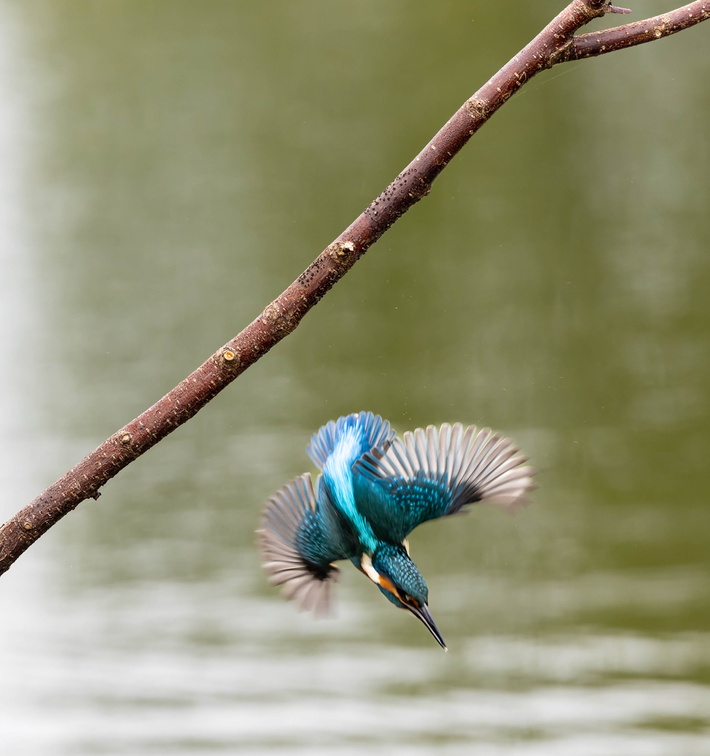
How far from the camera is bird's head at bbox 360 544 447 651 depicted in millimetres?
858

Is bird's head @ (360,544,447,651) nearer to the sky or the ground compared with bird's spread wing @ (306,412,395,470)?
nearer to the ground

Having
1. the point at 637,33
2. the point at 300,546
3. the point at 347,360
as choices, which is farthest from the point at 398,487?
the point at 347,360

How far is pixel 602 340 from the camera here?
4195 mm

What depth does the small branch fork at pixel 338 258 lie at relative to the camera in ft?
2.75

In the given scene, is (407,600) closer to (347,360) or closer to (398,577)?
(398,577)

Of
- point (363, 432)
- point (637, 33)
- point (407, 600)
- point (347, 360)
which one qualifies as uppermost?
point (347, 360)

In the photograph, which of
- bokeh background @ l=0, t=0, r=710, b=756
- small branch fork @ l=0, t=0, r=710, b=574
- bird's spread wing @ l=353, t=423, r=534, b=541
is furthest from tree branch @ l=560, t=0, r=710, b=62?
bokeh background @ l=0, t=0, r=710, b=756

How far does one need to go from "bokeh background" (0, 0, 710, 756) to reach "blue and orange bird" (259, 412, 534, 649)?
2389 mm

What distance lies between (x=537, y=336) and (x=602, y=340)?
238 millimetres

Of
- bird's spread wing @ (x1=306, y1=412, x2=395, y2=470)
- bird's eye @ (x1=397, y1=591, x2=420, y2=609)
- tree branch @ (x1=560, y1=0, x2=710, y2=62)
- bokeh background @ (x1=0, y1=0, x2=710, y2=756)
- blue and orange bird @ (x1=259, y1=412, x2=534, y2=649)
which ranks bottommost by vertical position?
bird's eye @ (x1=397, y1=591, x2=420, y2=609)

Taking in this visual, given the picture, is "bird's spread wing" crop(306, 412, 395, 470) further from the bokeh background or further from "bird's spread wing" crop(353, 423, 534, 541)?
the bokeh background

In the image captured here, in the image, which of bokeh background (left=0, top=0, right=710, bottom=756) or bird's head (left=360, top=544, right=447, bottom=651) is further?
bokeh background (left=0, top=0, right=710, bottom=756)

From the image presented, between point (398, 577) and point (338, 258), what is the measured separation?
0.24m

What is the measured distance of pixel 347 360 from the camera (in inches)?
169
